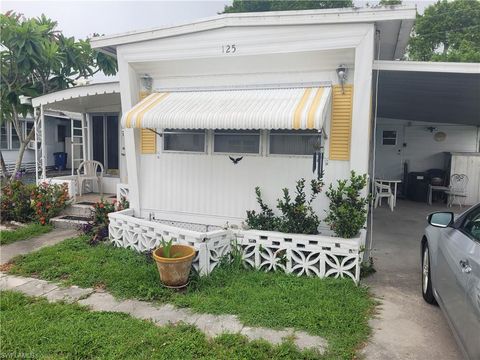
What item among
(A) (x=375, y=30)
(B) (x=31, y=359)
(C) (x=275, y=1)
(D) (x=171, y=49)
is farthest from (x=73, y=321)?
(C) (x=275, y=1)

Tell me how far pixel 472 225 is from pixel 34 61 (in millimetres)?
10924

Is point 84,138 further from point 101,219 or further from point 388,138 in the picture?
point 388,138

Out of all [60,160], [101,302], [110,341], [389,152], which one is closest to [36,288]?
[101,302]

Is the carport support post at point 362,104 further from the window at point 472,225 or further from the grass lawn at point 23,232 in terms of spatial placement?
the grass lawn at point 23,232

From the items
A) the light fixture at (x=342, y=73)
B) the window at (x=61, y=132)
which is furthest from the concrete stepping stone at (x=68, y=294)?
the window at (x=61, y=132)

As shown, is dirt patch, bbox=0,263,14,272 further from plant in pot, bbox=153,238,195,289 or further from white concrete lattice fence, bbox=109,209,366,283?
plant in pot, bbox=153,238,195,289

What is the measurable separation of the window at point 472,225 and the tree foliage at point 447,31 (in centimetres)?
1999

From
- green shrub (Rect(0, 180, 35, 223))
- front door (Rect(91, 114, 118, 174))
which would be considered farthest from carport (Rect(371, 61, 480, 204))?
green shrub (Rect(0, 180, 35, 223))

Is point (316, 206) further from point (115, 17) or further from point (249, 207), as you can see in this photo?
point (115, 17)

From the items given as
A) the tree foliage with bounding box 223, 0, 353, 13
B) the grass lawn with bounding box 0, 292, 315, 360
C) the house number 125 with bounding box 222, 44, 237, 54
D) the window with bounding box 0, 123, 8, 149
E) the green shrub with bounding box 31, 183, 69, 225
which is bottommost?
the grass lawn with bounding box 0, 292, 315, 360

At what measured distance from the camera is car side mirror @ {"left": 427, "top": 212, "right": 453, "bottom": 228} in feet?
12.6

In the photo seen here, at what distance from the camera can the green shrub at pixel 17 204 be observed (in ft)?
27.0

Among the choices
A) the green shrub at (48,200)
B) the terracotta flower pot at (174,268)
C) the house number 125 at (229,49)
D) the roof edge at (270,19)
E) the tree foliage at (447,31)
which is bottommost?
the terracotta flower pot at (174,268)

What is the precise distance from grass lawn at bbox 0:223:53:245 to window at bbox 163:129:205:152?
10.6ft
